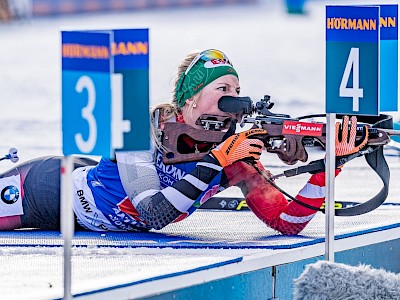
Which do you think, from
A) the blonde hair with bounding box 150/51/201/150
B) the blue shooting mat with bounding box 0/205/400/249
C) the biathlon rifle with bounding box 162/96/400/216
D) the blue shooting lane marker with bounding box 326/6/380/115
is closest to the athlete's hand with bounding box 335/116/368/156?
the biathlon rifle with bounding box 162/96/400/216

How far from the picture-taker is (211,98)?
5.33 m

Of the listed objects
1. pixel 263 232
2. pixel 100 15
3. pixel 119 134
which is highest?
pixel 100 15

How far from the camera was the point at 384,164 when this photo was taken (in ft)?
17.8

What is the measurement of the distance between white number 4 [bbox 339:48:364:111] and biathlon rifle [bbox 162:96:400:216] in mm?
318

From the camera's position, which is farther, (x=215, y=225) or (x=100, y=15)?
(x=100, y=15)

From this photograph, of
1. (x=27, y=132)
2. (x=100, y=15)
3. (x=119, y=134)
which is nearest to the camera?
(x=119, y=134)

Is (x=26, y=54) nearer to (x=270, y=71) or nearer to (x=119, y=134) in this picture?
(x=270, y=71)

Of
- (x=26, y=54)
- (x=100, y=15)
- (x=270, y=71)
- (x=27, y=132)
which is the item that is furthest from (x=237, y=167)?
(x=100, y=15)

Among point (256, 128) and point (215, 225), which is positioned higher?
point (256, 128)

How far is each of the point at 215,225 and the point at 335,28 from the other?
1.22 meters

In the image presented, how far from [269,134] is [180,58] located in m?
14.4

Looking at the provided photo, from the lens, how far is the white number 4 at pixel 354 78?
481 centimetres

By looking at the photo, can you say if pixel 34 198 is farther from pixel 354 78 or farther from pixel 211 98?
pixel 354 78

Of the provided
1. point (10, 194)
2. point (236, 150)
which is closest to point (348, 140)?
point (236, 150)
